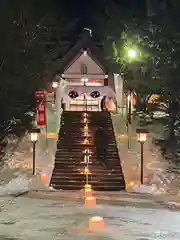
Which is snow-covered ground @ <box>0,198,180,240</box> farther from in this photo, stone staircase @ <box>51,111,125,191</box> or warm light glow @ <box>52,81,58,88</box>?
warm light glow @ <box>52,81,58,88</box>

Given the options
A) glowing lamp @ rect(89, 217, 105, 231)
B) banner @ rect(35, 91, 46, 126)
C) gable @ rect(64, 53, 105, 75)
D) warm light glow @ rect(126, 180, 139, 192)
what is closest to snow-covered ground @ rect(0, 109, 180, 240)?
glowing lamp @ rect(89, 217, 105, 231)

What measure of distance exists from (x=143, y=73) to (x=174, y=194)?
7598 millimetres

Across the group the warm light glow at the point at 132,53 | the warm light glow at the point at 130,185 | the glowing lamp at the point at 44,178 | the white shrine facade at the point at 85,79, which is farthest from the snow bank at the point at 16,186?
the white shrine facade at the point at 85,79

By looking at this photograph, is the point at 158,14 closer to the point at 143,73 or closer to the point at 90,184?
the point at 143,73

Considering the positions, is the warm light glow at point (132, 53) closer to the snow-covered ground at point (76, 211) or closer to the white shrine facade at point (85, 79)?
the snow-covered ground at point (76, 211)

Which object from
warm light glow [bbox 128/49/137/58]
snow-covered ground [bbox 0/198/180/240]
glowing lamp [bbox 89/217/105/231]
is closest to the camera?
snow-covered ground [bbox 0/198/180/240]

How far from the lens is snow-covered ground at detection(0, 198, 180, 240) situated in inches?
417

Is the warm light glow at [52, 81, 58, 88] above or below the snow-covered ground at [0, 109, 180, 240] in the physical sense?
above

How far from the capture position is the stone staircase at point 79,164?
23.3 meters

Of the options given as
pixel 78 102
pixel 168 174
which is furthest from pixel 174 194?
pixel 78 102

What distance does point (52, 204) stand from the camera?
49.9ft

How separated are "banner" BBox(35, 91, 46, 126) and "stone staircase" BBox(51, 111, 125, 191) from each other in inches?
60.4

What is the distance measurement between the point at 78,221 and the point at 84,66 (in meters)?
30.5

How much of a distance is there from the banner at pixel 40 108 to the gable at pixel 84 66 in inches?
581
